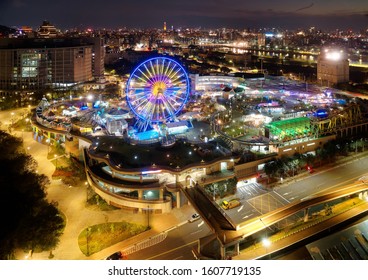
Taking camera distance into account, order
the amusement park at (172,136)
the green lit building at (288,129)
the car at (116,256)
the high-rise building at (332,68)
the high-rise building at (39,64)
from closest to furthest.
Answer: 1. the car at (116,256)
2. the amusement park at (172,136)
3. the green lit building at (288,129)
4. the high-rise building at (39,64)
5. the high-rise building at (332,68)

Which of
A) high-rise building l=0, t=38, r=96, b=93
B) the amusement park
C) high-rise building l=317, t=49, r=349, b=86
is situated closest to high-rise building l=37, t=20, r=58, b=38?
high-rise building l=0, t=38, r=96, b=93

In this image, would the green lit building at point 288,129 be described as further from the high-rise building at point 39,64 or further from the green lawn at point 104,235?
the high-rise building at point 39,64

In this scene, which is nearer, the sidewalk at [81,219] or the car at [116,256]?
the car at [116,256]

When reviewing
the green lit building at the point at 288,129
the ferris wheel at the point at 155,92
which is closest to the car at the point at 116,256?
the ferris wheel at the point at 155,92

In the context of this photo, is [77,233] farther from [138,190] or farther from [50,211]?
[138,190]

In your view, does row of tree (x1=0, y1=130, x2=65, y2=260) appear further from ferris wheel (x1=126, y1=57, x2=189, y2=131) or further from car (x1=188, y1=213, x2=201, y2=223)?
ferris wheel (x1=126, y1=57, x2=189, y2=131)

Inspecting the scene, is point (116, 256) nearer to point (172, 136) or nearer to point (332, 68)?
point (172, 136)

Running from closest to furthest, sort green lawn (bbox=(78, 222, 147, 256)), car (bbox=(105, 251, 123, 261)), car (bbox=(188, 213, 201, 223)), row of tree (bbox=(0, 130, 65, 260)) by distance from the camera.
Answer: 1. row of tree (bbox=(0, 130, 65, 260))
2. car (bbox=(105, 251, 123, 261))
3. green lawn (bbox=(78, 222, 147, 256))
4. car (bbox=(188, 213, 201, 223))
